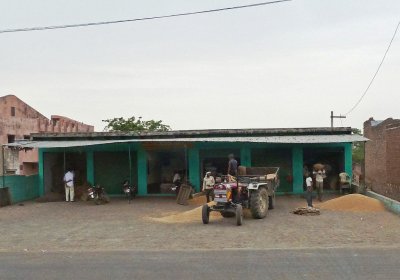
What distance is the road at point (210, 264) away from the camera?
7848 millimetres

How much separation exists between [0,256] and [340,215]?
35.8ft

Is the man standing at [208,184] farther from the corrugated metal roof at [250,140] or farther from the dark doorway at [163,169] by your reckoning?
the dark doorway at [163,169]

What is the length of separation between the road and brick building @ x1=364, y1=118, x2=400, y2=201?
16.3m

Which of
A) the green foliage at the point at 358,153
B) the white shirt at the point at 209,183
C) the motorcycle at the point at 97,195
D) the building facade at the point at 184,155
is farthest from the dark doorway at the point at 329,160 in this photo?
the green foliage at the point at 358,153

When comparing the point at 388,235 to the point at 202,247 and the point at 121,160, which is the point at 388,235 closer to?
the point at 202,247

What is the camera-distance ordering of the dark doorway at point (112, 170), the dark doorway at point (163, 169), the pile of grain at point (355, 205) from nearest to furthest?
the pile of grain at point (355, 205), the dark doorway at point (163, 169), the dark doorway at point (112, 170)

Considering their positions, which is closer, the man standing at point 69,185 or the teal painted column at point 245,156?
the man standing at point 69,185

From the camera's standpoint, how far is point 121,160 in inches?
987

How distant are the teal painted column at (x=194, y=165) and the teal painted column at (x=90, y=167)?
5300mm

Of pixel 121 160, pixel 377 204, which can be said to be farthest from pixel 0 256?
pixel 121 160

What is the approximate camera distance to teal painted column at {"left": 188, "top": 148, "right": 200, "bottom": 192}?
24.2 meters

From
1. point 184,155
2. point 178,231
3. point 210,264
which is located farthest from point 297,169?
point 210,264

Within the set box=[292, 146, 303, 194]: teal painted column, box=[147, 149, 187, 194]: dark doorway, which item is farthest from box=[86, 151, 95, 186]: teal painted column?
box=[292, 146, 303, 194]: teal painted column

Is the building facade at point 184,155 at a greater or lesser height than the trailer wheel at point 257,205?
greater
